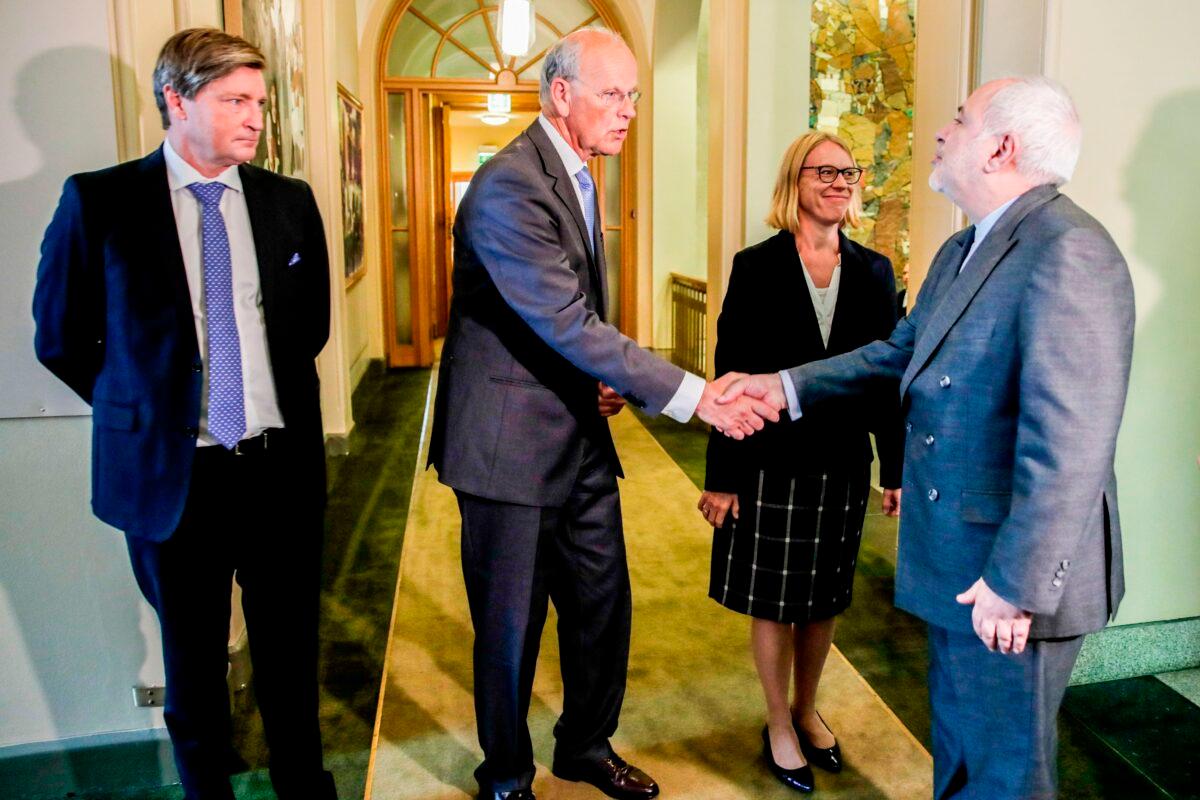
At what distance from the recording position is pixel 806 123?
203 inches

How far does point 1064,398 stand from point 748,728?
165cm

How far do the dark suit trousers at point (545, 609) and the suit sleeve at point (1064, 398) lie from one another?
1031mm

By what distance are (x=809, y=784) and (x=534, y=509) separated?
1042mm

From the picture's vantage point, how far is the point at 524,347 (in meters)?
2.11

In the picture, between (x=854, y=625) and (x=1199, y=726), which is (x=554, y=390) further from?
(x=1199, y=726)

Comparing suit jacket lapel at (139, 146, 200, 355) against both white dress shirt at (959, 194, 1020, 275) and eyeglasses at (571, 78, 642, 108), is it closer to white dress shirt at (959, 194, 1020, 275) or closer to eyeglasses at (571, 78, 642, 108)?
eyeglasses at (571, 78, 642, 108)

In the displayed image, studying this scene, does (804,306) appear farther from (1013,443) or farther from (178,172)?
(178,172)

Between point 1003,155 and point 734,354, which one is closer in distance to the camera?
point 1003,155

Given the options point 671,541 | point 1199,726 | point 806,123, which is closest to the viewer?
point 1199,726

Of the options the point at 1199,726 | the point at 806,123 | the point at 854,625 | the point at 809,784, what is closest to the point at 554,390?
the point at 809,784

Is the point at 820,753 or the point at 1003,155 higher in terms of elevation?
the point at 1003,155

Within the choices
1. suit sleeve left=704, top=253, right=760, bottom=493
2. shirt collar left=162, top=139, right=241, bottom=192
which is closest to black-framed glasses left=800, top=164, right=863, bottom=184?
suit sleeve left=704, top=253, right=760, bottom=493

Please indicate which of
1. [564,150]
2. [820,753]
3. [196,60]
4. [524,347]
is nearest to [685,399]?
[524,347]

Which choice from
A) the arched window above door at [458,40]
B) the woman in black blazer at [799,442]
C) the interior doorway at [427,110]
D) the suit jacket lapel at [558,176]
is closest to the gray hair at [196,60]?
the suit jacket lapel at [558,176]
